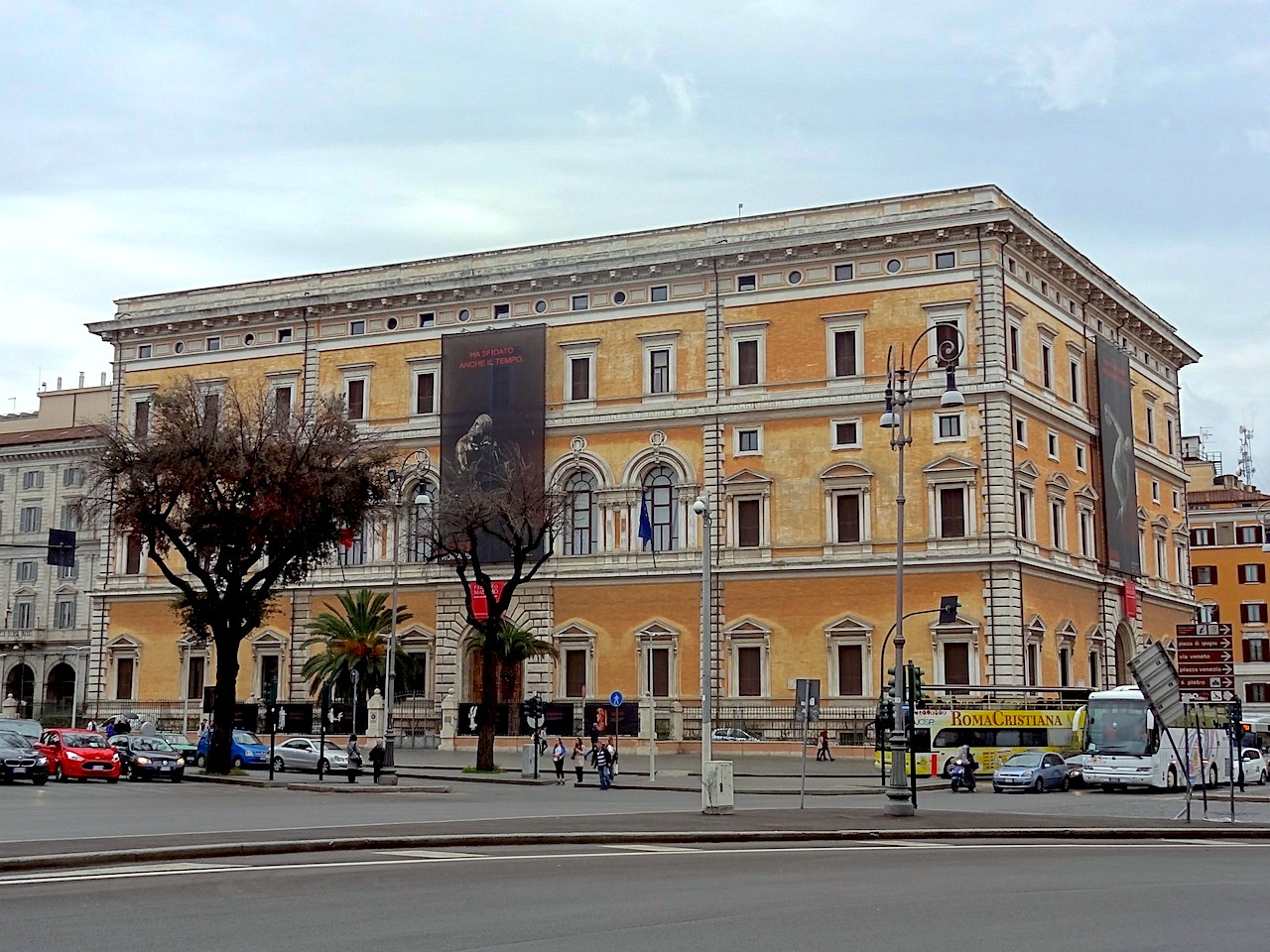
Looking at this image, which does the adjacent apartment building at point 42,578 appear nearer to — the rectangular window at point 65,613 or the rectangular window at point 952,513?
the rectangular window at point 65,613

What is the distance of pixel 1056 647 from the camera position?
2250 inches

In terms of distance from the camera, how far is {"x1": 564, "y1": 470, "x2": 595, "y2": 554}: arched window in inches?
2422

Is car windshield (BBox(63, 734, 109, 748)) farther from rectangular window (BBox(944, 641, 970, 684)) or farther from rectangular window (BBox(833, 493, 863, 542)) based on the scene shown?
rectangular window (BBox(944, 641, 970, 684))

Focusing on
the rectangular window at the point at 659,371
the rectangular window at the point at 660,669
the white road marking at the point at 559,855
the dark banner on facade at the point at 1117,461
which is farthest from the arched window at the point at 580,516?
the white road marking at the point at 559,855

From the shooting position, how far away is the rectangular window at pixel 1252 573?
314 feet

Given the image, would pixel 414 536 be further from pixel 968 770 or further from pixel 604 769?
pixel 968 770

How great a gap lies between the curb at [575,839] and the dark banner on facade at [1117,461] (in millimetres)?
37914

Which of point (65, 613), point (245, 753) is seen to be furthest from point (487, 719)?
point (65, 613)

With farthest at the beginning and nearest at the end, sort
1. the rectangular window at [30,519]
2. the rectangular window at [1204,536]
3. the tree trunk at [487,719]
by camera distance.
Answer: the rectangular window at [1204,536] → the rectangular window at [30,519] → the tree trunk at [487,719]

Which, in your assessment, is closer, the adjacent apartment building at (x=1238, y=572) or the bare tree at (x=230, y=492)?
the bare tree at (x=230, y=492)

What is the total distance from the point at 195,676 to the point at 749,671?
82.7ft

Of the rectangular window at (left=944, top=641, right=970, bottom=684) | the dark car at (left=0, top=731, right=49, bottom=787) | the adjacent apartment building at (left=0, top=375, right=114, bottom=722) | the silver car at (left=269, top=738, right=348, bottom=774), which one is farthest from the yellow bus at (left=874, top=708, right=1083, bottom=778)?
the adjacent apartment building at (left=0, top=375, right=114, bottom=722)

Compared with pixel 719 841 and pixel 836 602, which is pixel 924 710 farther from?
pixel 719 841

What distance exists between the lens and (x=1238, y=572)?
317ft
